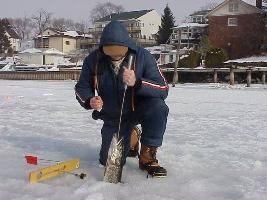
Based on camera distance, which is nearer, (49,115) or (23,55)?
(49,115)

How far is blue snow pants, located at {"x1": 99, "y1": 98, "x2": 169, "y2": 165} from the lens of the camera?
314 centimetres

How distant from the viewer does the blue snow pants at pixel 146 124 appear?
10.3ft

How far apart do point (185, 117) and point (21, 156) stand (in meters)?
4.06

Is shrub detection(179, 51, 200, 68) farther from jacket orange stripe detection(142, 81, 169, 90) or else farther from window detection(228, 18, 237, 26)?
jacket orange stripe detection(142, 81, 169, 90)

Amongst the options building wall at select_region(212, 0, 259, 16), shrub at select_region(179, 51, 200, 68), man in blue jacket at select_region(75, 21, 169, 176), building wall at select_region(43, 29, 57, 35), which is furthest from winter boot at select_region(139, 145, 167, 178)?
building wall at select_region(43, 29, 57, 35)

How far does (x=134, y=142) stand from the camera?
3654mm

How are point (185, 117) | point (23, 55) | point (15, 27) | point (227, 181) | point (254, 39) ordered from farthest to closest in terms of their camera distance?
point (15, 27)
point (23, 55)
point (254, 39)
point (185, 117)
point (227, 181)

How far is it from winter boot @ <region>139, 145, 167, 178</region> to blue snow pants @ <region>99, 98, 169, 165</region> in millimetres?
62

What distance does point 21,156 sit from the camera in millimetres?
3777

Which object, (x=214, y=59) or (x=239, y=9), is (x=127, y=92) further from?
(x=239, y=9)

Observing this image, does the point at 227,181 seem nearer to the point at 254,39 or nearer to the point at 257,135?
the point at 257,135

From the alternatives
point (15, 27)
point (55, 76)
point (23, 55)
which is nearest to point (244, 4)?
point (55, 76)

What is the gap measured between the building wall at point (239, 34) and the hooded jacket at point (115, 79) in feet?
138

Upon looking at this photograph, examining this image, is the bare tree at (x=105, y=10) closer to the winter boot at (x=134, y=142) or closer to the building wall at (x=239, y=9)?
the building wall at (x=239, y=9)
